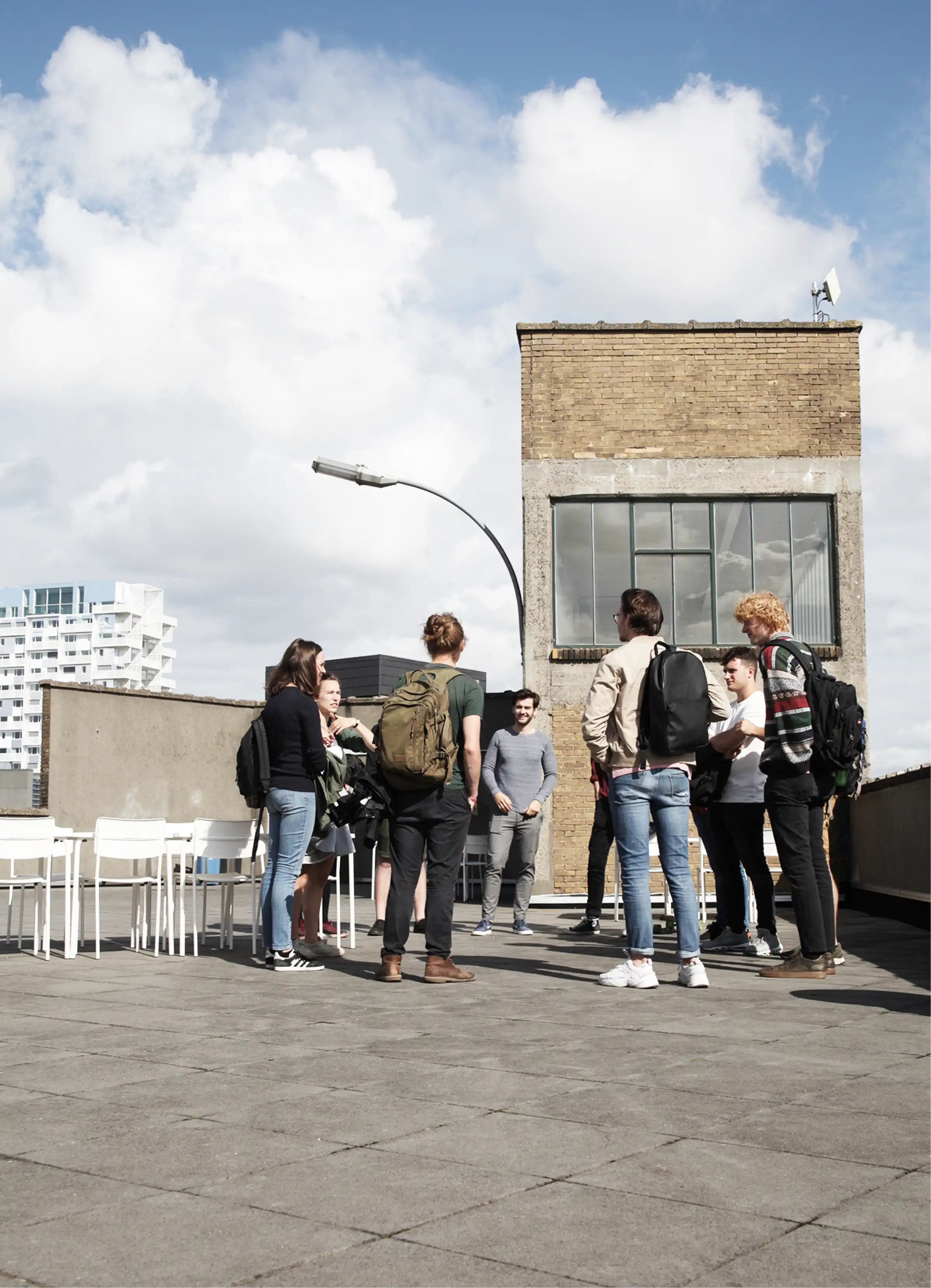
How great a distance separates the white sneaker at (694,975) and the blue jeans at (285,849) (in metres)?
2.48

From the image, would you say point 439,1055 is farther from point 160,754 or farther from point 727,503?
point 160,754

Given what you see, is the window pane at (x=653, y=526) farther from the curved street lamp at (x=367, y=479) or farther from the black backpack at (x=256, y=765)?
the black backpack at (x=256, y=765)

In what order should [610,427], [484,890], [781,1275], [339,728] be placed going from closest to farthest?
[781,1275] < [339,728] < [484,890] < [610,427]

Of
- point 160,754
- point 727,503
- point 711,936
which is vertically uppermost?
point 727,503

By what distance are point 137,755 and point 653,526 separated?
36.3 ft

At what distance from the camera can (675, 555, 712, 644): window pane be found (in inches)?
708

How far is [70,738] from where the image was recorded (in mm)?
23281

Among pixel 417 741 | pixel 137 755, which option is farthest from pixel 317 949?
pixel 137 755

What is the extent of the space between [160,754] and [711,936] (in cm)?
1629

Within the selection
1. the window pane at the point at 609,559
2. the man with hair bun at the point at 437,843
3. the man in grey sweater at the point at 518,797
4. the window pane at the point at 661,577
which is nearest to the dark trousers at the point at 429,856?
the man with hair bun at the point at 437,843

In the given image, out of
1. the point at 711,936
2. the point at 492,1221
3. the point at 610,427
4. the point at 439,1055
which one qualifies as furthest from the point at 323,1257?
the point at 610,427

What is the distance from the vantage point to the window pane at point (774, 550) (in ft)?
59.0

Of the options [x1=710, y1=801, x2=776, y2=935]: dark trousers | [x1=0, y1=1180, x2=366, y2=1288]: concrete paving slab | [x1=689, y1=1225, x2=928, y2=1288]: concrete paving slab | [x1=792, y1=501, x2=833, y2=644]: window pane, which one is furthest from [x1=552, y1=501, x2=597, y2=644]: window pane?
[x1=689, y1=1225, x2=928, y2=1288]: concrete paving slab

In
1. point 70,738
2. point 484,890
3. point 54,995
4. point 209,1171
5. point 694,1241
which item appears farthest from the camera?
point 70,738
